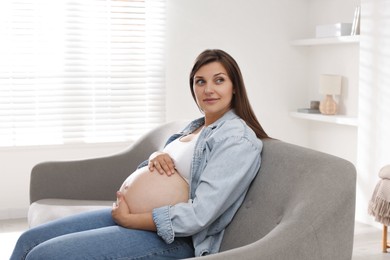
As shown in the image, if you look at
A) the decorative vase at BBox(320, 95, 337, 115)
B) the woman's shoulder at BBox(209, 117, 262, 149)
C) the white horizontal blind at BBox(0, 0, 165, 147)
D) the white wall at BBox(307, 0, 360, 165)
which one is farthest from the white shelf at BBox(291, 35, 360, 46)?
the woman's shoulder at BBox(209, 117, 262, 149)

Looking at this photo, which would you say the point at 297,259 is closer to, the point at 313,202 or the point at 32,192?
the point at 313,202

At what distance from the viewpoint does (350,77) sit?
194 inches

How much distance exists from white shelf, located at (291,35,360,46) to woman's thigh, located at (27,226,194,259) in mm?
3042

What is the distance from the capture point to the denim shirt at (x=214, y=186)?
1.95 m

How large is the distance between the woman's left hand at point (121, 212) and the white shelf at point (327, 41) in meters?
2.94

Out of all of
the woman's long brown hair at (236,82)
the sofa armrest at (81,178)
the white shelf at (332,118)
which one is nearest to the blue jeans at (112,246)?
the woman's long brown hair at (236,82)

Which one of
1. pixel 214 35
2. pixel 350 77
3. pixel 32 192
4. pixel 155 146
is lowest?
pixel 32 192

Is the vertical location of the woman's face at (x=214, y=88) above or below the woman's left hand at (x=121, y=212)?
above

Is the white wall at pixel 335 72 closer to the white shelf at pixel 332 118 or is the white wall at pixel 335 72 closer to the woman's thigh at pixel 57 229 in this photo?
the white shelf at pixel 332 118

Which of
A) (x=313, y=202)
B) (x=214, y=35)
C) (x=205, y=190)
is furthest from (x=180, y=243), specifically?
(x=214, y=35)

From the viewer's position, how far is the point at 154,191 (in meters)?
2.16

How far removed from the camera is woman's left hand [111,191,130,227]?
6.83ft

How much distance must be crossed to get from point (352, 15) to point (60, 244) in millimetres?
3597

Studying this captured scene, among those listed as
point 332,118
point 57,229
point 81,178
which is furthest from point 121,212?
point 332,118
